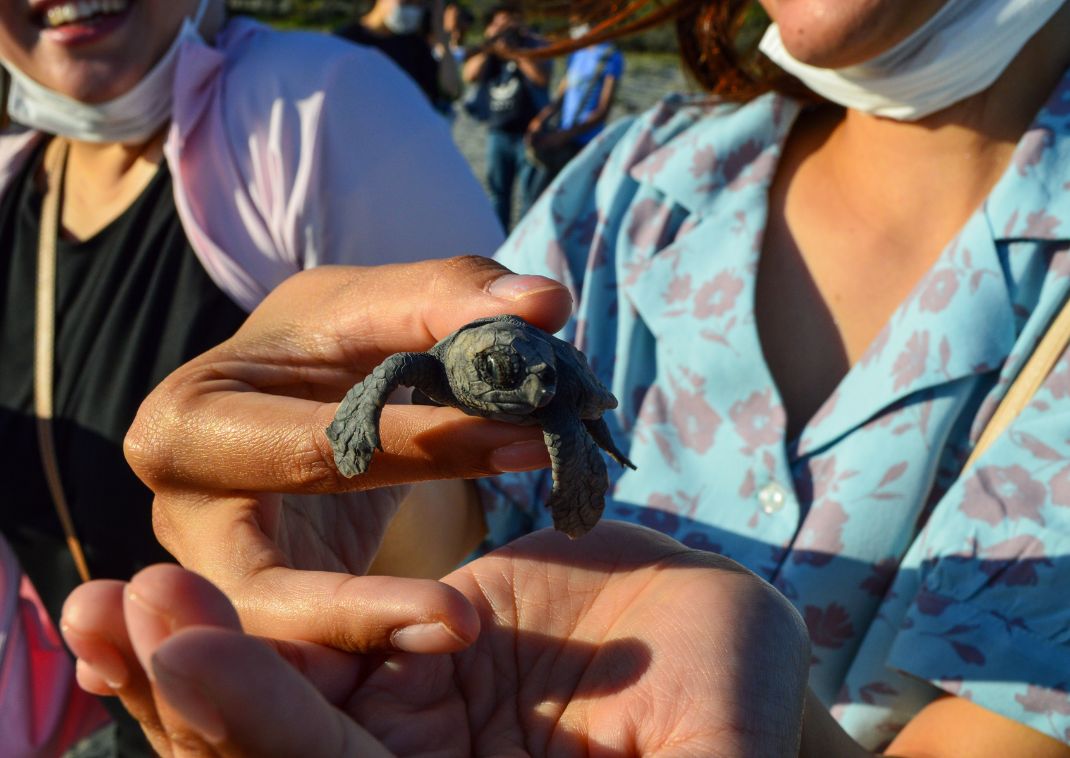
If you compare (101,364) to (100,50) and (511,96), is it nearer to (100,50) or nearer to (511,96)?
(100,50)

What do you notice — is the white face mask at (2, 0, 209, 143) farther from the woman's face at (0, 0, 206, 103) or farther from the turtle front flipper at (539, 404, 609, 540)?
the turtle front flipper at (539, 404, 609, 540)

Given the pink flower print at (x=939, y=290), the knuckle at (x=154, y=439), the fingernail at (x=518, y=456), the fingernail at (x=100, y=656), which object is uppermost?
the pink flower print at (x=939, y=290)

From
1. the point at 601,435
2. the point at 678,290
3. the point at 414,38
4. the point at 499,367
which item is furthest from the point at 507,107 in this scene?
the point at 499,367

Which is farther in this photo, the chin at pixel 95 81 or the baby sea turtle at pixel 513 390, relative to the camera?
the chin at pixel 95 81

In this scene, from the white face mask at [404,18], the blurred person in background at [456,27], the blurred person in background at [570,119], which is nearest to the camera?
the white face mask at [404,18]

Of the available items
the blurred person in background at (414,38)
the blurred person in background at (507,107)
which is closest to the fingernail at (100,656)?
the blurred person in background at (414,38)

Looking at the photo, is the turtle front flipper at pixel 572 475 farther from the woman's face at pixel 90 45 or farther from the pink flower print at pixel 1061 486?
the woman's face at pixel 90 45

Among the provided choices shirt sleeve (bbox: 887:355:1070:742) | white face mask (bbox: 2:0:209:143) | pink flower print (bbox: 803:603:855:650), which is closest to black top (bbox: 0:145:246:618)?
white face mask (bbox: 2:0:209:143)
